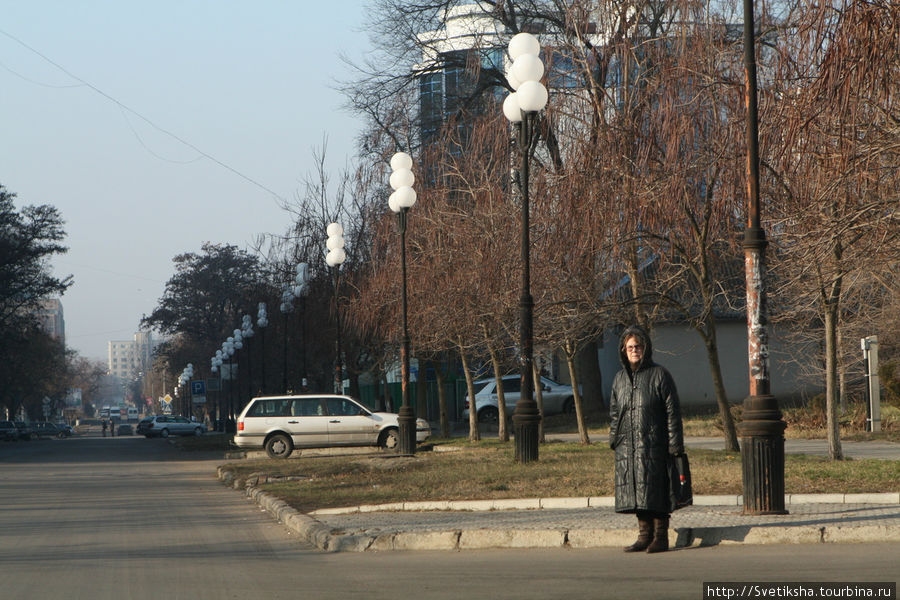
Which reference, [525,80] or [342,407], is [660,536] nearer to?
[525,80]

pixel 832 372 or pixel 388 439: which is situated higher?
pixel 832 372

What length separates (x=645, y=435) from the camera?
8312 mm

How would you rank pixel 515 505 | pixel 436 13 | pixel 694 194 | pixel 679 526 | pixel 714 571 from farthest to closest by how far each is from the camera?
pixel 436 13, pixel 694 194, pixel 515 505, pixel 679 526, pixel 714 571

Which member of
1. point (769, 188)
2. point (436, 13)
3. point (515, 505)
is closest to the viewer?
point (515, 505)

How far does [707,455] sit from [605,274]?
3903 millimetres

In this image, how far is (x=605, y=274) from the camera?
63.0 ft

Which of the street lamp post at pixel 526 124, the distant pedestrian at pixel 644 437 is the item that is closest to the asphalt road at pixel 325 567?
the distant pedestrian at pixel 644 437

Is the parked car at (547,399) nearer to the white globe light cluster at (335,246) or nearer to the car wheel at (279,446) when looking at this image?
the car wheel at (279,446)

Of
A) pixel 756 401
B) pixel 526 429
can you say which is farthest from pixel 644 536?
pixel 526 429

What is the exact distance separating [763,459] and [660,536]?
5.64ft

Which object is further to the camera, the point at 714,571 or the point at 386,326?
the point at 386,326

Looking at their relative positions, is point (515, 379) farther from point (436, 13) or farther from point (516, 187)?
point (516, 187)

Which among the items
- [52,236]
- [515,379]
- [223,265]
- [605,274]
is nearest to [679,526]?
[605,274]

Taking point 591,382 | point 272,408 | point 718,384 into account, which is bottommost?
point 272,408
